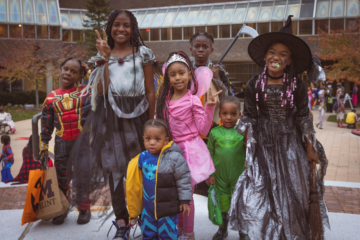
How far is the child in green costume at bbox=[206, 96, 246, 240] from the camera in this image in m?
3.50

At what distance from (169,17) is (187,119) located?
32.1 meters

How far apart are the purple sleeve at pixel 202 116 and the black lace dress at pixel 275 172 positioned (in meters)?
0.30

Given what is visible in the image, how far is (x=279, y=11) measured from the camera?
29.8m

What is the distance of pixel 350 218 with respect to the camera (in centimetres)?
435

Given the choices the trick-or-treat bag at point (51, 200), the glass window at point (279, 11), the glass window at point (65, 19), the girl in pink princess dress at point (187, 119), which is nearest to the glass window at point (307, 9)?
the glass window at point (279, 11)

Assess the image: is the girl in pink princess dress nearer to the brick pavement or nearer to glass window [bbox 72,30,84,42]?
the brick pavement

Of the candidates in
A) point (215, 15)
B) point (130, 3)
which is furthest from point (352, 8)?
point (130, 3)

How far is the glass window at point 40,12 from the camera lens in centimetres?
3145

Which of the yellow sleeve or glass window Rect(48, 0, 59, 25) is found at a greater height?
glass window Rect(48, 0, 59, 25)

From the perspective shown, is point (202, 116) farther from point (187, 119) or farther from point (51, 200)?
point (51, 200)

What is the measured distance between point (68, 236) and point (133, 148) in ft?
4.17

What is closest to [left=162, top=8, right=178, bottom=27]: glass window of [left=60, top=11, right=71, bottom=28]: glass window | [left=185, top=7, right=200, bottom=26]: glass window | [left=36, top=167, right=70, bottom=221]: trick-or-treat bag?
[left=185, top=7, right=200, bottom=26]: glass window

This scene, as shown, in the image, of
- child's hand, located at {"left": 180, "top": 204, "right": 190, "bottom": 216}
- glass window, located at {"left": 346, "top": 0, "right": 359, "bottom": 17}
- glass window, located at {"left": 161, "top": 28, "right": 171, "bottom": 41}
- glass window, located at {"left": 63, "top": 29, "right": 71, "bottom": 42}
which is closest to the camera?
child's hand, located at {"left": 180, "top": 204, "right": 190, "bottom": 216}

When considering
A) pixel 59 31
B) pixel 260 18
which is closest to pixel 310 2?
pixel 260 18
